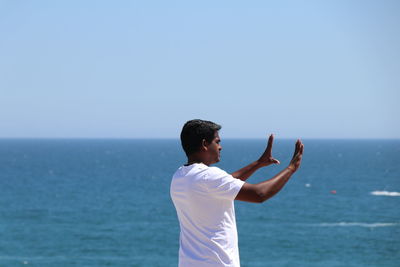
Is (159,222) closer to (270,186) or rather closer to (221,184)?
(221,184)

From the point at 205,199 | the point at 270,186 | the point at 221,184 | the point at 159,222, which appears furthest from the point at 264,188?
the point at 159,222

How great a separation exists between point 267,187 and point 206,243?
23.3 inches

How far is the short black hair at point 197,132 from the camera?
4.03 metres

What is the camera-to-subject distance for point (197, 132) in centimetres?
403

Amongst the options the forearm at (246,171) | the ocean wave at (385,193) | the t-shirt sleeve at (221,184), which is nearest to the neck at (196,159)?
the t-shirt sleeve at (221,184)

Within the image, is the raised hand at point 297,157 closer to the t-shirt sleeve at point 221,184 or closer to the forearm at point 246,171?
the t-shirt sleeve at point 221,184

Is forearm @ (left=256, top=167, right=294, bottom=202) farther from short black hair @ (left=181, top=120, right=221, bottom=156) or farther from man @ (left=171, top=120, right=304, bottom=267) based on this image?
short black hair @ (left=181, top=120, right=221, bottom=156)

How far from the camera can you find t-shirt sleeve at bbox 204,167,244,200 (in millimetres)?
3799

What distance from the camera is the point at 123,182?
114688 millimetres

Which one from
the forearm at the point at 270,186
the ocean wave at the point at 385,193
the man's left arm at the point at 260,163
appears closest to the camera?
the forearm at the point at 270,186

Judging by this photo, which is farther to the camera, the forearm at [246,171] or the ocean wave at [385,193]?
the ocean wave at [385,193]

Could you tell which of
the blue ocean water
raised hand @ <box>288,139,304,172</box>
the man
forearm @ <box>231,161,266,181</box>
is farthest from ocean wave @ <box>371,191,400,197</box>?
raised hand @ <box>288,139,304,172</box>

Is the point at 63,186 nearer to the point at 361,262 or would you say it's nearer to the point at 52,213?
the point at 52,213

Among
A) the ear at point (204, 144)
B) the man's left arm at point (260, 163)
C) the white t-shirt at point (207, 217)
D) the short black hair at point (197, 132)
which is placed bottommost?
the white t-shirt at point (207, 217)
